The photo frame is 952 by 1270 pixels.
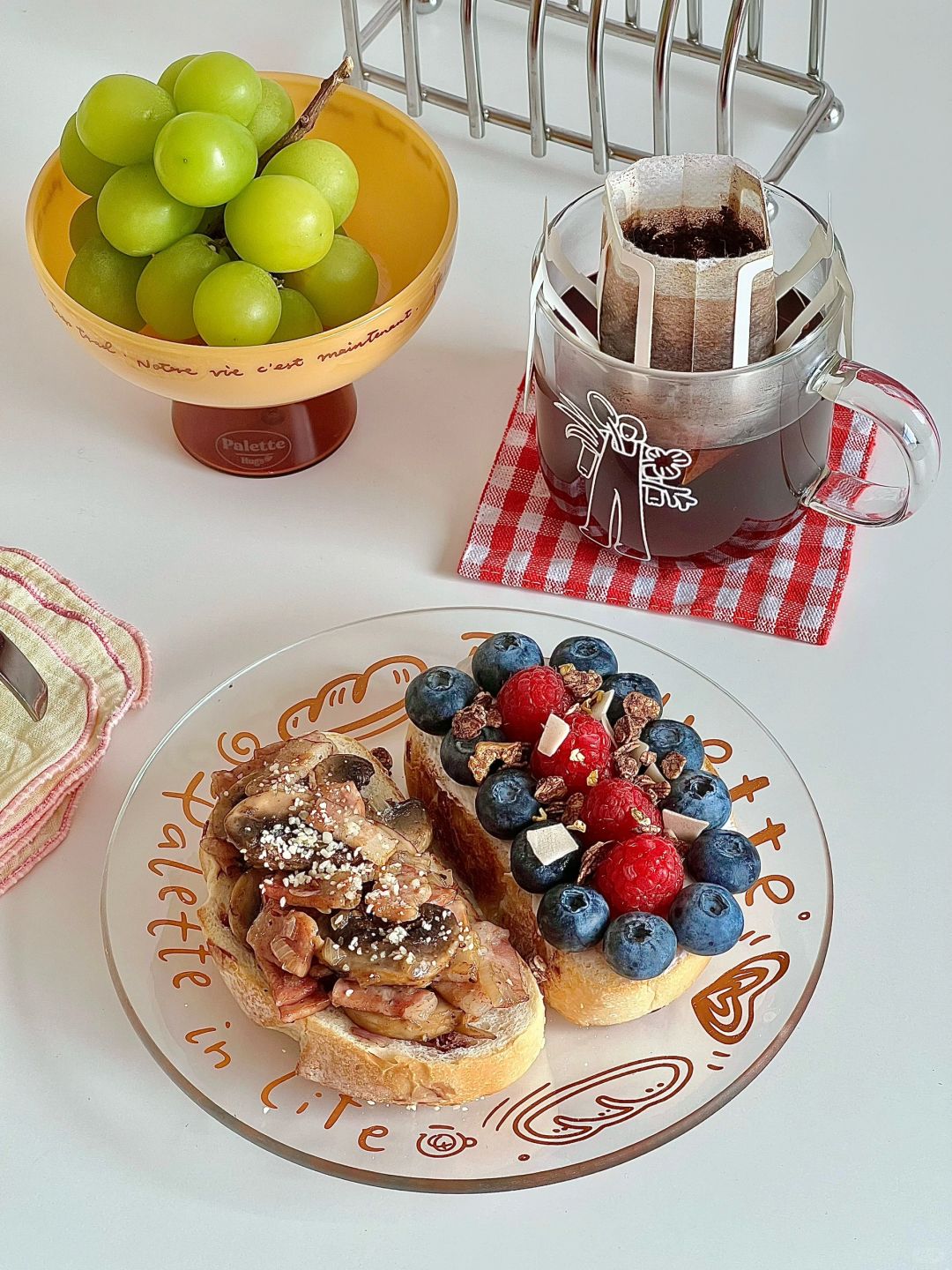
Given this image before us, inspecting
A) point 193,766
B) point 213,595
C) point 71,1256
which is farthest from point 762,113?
point 71,1256

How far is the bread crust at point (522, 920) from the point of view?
2.85ft

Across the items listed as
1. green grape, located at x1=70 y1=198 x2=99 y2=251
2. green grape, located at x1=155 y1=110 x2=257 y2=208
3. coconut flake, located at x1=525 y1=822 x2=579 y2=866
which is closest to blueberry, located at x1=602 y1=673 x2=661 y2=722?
coconut flake, located at x1=525 y1=822 x2=579 y2=866

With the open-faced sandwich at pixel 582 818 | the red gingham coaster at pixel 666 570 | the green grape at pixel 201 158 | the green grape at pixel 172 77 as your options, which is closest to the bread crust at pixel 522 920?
the open-faced sandwich at pixel 582 818

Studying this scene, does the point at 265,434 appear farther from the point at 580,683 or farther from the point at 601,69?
the point at 601,69

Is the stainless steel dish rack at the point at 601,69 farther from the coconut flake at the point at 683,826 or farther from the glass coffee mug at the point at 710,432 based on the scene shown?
the coconut flake at the point at 683,826

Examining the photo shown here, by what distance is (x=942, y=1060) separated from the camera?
909 mm

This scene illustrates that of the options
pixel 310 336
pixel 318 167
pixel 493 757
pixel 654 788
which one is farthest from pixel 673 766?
pixel 318 167

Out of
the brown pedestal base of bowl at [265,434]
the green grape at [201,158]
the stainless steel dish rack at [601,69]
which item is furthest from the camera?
the stainless steel dish rack at [601,69]

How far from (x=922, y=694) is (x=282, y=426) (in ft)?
1.99

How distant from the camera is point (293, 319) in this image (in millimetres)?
1123

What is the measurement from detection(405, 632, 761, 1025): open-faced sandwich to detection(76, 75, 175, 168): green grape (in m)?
0.49

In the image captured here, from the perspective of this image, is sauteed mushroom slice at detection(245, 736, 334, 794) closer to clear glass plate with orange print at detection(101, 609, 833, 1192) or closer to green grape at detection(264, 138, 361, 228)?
clear glass plate with orange print at detection(101, 609, 833, 1192)

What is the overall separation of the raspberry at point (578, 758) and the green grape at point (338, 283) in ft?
1.39

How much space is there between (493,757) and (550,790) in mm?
51
